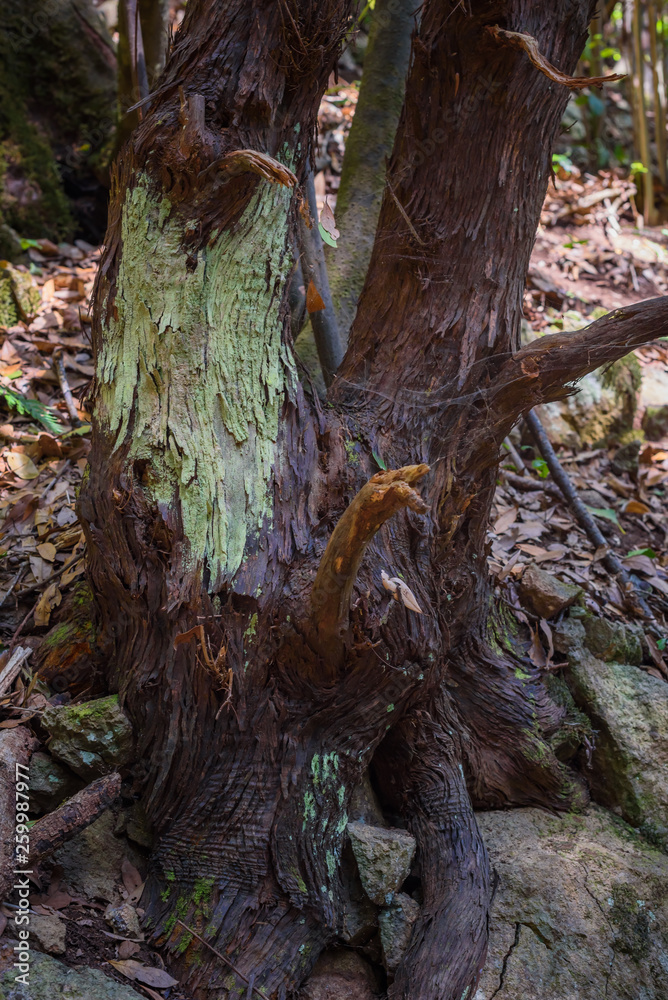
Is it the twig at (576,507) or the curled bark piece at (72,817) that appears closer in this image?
the curled bark piece at (72,817)

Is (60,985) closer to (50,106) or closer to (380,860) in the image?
(380,860)

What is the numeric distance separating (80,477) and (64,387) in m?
0.66

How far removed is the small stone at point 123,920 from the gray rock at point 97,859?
47 millimetres

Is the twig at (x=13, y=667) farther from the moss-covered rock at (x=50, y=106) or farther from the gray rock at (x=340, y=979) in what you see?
the moss-covered rock at (x=50, y=106)

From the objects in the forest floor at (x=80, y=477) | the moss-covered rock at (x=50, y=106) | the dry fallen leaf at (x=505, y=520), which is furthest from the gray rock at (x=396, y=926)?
the moss-covered rock at (x=50, y=106)

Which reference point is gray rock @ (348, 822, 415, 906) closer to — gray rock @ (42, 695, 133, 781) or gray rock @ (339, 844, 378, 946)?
gray rock @ (339, 844, 378, 946)

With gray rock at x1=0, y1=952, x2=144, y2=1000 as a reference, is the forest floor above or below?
above

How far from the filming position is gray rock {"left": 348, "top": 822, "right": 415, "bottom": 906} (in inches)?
76.3

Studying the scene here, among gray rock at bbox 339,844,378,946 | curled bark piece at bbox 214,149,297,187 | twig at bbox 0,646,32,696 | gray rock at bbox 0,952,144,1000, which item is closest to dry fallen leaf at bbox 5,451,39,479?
twig at bbox 0,646,32,696

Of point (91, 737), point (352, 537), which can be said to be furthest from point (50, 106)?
point (352, 537)

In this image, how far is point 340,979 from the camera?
6.15 ft

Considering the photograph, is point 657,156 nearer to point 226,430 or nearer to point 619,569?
point 619,569

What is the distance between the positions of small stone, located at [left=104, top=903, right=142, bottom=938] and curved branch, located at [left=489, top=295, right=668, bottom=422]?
176 centimetres

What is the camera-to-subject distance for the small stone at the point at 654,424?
15.3ft
